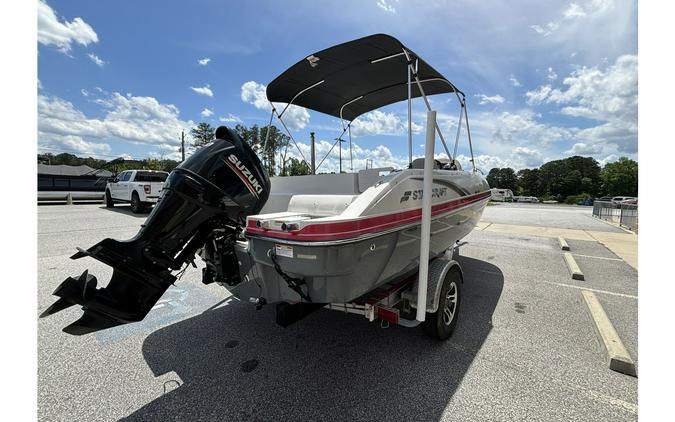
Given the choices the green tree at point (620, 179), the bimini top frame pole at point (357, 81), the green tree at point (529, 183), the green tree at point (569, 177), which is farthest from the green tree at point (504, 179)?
the bimini top frame pole at point (357, 81)

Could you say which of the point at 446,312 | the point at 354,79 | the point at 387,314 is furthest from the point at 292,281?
the point at 354,79

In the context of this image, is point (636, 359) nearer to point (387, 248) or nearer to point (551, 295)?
point (551, 295)

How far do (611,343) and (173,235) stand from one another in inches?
150

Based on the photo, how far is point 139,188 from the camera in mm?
12117

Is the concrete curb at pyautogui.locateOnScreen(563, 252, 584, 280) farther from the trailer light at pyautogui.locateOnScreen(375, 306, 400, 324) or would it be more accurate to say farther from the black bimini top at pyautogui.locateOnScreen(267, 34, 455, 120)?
the trailer light at pyautogui.locateOnScreen(375, 306, 400, 324)

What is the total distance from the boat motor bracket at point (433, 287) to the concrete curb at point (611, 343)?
1422mm

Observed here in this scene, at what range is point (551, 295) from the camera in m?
4.14

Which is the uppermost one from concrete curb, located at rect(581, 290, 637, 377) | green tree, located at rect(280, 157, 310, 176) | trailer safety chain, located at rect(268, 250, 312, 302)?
green tree, located at rect(280, 157, 310, 176)

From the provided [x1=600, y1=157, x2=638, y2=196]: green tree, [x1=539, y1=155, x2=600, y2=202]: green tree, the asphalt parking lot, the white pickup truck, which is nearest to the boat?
the asphalt parking lot

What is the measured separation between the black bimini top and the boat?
4 centimetres

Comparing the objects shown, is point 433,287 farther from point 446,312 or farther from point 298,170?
point 298,170

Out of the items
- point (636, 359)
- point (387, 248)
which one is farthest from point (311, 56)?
point (636, 359)

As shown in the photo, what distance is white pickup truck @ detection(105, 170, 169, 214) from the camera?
12000 mm

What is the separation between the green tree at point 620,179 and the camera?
61.8 metres
